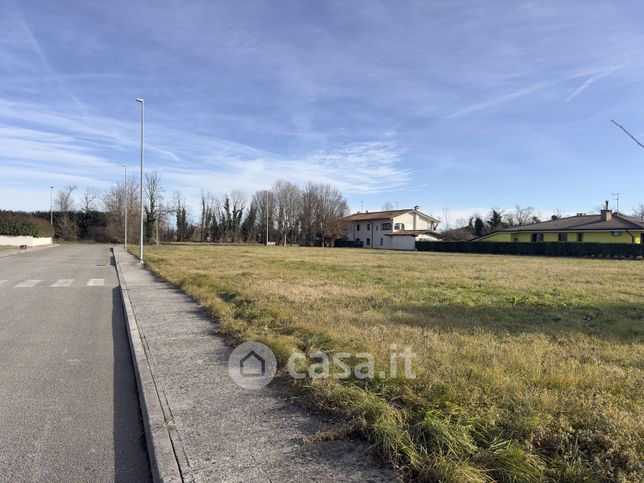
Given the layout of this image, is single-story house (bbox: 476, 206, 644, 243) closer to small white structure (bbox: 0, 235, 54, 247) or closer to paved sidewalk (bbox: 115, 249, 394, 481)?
paved sidewalk (bbox: 115, 249, 394, 481)

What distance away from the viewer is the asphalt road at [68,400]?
3412 millimetres

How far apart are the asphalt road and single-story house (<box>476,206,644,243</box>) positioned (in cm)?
5264

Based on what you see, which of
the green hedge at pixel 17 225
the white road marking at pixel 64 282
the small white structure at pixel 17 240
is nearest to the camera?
the white road marking at pixel 64 282

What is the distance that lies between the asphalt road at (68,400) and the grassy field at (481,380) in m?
1.71

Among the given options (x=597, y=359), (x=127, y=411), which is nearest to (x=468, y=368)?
(x=597, y=359)

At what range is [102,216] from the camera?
82.9 metres

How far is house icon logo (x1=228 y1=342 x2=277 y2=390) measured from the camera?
5.05 m

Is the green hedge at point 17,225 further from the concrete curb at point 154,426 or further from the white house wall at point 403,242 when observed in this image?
the white house wall at point 403,242

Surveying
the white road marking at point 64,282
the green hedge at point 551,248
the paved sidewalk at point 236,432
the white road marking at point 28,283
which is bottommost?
the white road marking at point 64,282

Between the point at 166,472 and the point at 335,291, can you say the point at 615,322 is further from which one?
the point at 166,472

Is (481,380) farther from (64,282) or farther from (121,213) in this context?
(121,213)

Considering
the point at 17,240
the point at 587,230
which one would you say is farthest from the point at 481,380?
the point at 17,240

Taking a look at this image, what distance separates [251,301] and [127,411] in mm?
5710

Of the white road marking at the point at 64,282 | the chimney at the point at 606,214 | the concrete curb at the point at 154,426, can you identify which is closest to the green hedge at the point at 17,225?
the white road marking at the point at 64,282
